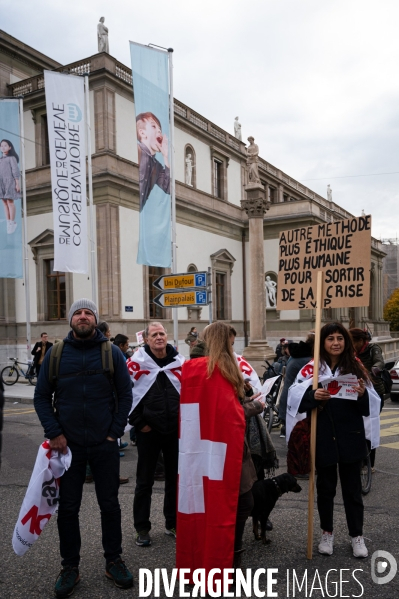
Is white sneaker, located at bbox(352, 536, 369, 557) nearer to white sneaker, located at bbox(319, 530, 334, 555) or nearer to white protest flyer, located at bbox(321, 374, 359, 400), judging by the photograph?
white sneaker, located at bbox(319, 530, 334, 555)

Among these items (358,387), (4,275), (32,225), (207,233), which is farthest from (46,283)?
(358,387)

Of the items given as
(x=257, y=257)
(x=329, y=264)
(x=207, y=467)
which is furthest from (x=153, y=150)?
(x=207, y=467)

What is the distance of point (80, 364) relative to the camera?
3.95m

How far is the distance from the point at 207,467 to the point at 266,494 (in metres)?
0.80

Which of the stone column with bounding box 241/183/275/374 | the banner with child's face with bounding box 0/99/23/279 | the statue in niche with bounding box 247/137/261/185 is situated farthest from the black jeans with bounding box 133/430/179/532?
the statue in niche with bounding box 247/137/261/185

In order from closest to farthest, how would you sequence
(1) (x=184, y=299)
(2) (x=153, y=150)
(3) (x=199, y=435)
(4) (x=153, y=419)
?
1. (3) (x=199, y=435)
2. (4) (x=153, y=419)
3. (1) (x=184, y=299)
4. (2) (x=153, y=150)

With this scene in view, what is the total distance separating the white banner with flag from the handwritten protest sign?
12747 mm

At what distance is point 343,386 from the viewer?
4340 mm

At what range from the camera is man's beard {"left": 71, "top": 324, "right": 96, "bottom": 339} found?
156 inches

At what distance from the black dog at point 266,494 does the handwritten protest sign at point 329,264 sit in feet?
5.30

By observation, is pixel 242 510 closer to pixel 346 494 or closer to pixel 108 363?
pixel 346 494

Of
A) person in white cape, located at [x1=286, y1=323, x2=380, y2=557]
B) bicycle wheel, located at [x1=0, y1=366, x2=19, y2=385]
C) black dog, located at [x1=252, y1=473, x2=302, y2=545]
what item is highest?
person in white cape, located at [x1=286, y1=323, x2=380, y2=557]

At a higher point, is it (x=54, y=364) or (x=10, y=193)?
(x=10, y=193)

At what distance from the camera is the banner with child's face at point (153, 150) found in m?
16.8
